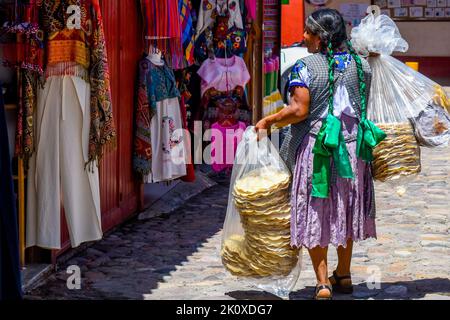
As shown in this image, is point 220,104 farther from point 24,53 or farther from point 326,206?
point 326,206

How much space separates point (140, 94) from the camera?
27.7 feet

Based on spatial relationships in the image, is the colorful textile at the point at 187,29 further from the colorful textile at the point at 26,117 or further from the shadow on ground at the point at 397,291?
the shadow on ground at the point at 397,291

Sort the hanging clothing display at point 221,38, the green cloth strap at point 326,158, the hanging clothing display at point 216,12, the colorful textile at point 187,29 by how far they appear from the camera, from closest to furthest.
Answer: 1. the green cloth strap at point 326,158
2. the colorful textile at point 187,29
3. the hanging clothing display at point 216,12
4. the hanging clothing display at point 221,38

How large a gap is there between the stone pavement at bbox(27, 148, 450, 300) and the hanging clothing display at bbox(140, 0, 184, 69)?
5.25 ft

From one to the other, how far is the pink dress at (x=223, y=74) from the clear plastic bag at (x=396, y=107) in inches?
181

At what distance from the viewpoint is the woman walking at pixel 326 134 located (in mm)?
5531

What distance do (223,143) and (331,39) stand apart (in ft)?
17.5

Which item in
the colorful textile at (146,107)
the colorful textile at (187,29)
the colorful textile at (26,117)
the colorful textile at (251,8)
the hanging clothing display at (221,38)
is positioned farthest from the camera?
A: the colorful textile at (251,8)

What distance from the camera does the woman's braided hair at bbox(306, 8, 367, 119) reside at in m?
5.55

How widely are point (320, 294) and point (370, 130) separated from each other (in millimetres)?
1052

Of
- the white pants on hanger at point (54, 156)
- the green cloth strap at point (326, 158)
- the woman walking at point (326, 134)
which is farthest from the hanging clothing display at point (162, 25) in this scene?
the green cloth strap at point (326, 158)

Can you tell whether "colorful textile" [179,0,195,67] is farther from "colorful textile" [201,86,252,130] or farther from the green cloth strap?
the green cloth strap
